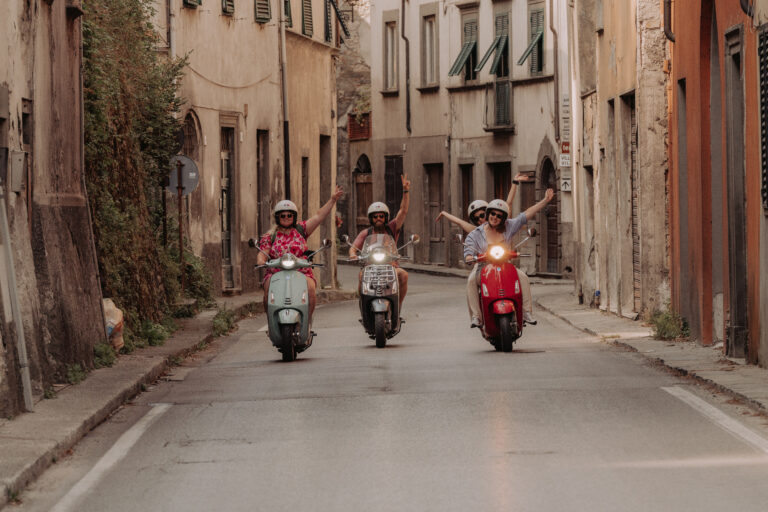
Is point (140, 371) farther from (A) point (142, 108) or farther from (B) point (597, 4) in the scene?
(B) point (597, 4)

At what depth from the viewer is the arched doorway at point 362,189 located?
5575 cm

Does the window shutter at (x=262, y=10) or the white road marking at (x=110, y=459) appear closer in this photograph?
the white road marking at (x=110, y=459)

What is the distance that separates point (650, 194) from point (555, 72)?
20257 millimetres

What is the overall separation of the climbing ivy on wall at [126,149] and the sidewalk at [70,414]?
982mm

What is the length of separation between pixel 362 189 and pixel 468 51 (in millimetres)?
10143

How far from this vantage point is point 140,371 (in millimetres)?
15062

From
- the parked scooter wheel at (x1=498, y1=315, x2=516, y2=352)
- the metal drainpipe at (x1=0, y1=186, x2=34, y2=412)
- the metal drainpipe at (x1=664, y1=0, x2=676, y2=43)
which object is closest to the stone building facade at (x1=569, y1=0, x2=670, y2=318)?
the metal drainpipe at (x1=664, y1=0, x2=676, y2=43)

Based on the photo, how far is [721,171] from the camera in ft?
57.4

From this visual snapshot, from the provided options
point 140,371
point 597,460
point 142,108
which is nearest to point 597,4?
point 142,108

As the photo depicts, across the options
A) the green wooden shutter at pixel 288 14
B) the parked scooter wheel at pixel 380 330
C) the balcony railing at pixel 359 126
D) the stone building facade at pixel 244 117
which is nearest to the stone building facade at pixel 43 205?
the parked scooter wheel at pixel 380 330

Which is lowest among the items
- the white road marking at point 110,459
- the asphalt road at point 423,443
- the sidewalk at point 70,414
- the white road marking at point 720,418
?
the white road marking at point 110,459

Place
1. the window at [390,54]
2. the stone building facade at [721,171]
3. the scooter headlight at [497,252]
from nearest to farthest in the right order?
the stone building facade at [721,171], the scooter headlight at [497,252], the window at [390,54]

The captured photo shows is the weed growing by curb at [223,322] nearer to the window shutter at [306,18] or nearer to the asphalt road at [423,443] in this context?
the asphalt road at [423,443]

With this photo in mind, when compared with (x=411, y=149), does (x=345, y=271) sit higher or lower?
lower
